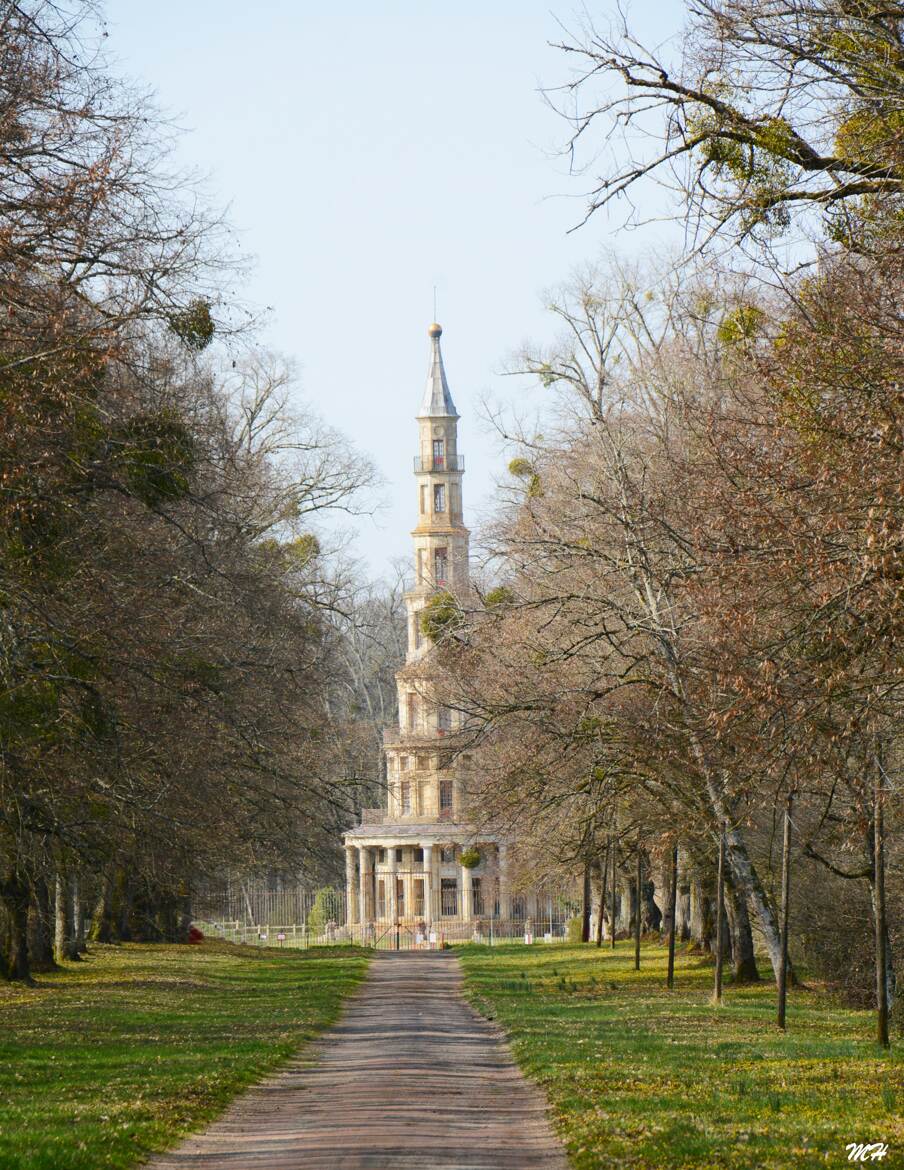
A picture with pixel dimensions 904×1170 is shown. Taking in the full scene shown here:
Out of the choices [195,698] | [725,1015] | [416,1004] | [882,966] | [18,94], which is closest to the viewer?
[18,94]

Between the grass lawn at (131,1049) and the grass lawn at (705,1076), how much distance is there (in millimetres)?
2922

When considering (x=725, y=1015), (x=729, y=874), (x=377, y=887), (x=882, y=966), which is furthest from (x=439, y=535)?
(x=882, y=966)

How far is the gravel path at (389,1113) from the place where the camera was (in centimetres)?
1029

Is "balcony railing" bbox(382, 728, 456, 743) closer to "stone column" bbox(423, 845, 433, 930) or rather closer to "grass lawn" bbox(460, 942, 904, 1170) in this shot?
"stone column" bbox(423, 845, 433, 930)

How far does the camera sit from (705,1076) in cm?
1420

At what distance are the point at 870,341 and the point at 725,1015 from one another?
44.2 ft

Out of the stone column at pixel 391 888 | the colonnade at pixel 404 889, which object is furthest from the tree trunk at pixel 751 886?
the colonnade at pixel 404 889

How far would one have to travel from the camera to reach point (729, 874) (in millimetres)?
29000

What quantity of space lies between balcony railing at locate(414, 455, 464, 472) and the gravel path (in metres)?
52.7

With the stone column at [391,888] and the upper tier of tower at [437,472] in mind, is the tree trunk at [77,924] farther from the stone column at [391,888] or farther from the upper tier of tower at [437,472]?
the upper tier of tower at [437,472]

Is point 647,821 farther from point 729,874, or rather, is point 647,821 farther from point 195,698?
point 195,698

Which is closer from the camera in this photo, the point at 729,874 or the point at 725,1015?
the point at 725,1015

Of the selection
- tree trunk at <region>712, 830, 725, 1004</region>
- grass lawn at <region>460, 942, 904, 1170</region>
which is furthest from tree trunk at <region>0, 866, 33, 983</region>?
tree trunk at <region>712, 830, 725, 1004</region>

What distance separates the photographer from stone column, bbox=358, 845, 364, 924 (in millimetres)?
72375
